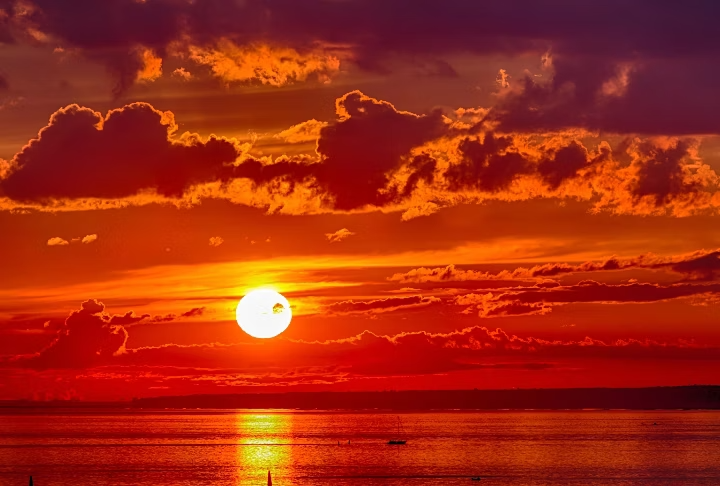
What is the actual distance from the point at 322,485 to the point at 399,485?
13.6 m

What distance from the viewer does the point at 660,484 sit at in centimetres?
19975

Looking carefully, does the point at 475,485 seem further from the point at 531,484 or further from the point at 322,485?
the point at 322,485

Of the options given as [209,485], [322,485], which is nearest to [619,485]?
[322,485]

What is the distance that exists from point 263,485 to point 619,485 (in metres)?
62.7

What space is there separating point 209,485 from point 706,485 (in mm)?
87793

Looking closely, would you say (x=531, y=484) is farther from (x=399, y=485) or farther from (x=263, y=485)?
(x=263, y=485)

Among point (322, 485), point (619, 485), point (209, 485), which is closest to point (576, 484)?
point (619, 485)

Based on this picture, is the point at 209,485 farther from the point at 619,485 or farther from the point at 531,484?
the point at 619,485

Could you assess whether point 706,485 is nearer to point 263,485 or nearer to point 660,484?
point 660,484

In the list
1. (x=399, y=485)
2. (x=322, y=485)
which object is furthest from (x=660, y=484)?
(x=322, y=485)

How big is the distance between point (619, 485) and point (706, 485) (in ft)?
51.4

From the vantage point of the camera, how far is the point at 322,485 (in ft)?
655

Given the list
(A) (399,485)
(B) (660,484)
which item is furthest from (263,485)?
(B) (660,484)

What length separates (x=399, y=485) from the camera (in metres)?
199
